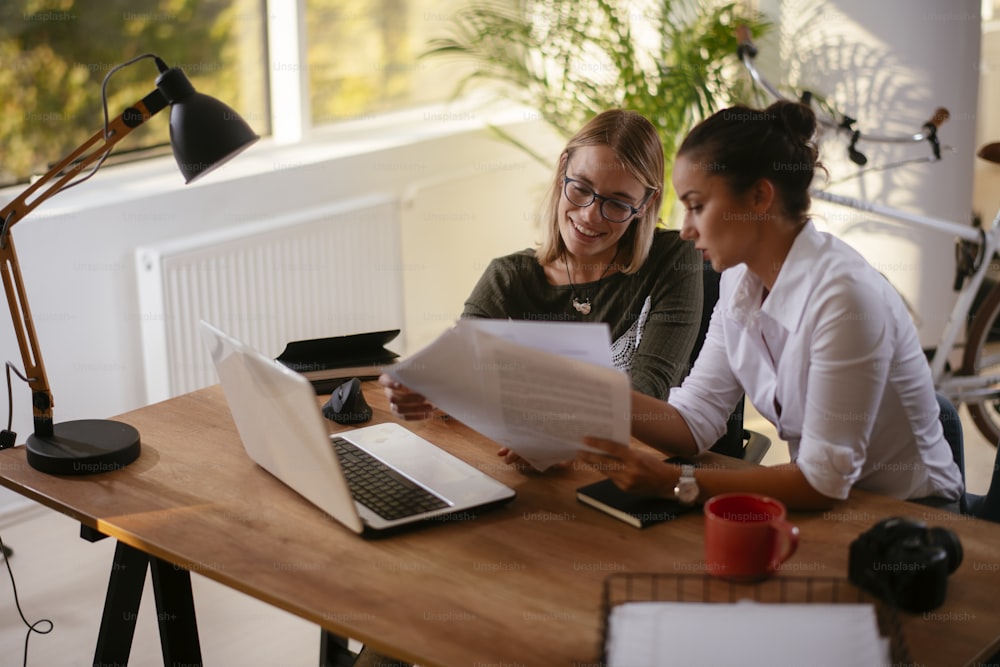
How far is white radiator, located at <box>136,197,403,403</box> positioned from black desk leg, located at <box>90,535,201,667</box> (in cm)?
153

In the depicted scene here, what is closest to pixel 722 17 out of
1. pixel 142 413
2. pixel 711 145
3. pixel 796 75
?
pixel 796 75

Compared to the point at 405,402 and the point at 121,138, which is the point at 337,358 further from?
the point at 121,138

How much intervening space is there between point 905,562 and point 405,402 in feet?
2.89

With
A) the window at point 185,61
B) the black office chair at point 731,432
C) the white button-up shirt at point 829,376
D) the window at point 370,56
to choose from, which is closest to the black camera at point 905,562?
the white button-up shirt at point 829,376

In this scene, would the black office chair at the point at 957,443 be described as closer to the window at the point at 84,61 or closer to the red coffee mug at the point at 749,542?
the red coffee mug at the point at 749,542

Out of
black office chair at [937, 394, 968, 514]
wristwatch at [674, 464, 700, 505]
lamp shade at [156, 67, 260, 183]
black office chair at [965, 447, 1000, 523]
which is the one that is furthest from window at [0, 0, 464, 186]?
black office chair at [965, 447, 1000, 523]

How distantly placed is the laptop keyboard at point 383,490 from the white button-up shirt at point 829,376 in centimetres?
48

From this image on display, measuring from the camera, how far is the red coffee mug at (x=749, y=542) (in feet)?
4.60

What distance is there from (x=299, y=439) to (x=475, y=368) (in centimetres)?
26

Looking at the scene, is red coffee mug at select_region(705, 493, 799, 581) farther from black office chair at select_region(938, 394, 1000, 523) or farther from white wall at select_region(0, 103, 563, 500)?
white wall at select_region(0, 103, 563, 500)

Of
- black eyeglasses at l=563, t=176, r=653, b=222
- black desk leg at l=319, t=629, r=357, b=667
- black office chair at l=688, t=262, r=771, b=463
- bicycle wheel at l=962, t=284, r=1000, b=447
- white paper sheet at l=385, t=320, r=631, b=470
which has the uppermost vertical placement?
black eyeglasses at l=563, t=176, r=653, b=222

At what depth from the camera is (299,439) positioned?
5.15 ft

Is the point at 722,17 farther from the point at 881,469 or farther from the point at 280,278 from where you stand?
the point at 881,469

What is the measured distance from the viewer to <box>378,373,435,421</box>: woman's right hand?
1.90 m
